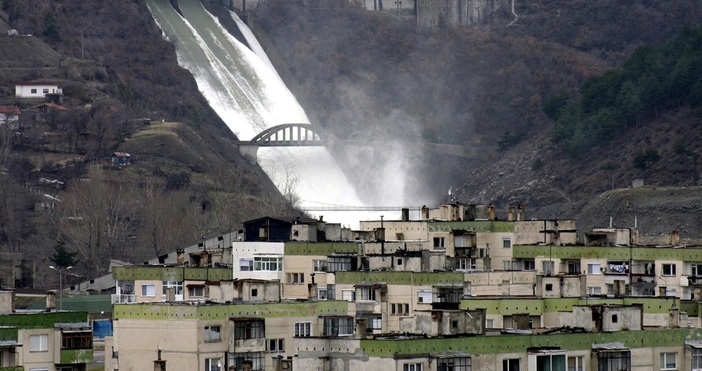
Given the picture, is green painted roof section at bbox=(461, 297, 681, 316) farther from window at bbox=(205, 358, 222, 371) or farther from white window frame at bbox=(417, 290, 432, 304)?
white window frame at bbox=(417, 290, 432, 304)

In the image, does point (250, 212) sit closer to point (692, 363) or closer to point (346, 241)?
point (346, 241)

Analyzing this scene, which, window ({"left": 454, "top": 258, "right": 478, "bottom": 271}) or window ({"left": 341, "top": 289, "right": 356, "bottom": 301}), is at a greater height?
window ({"left": 454, "top": 258, "right": 478, "bottom": 271})

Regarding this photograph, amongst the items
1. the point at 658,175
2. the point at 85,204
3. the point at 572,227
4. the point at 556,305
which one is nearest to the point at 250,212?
the point at 85,204

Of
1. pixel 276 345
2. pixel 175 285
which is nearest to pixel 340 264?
pixel 175 285

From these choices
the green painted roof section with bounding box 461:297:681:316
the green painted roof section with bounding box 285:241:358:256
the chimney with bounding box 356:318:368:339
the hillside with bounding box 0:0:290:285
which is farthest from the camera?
the hillside with bounding box 0:0:290:285

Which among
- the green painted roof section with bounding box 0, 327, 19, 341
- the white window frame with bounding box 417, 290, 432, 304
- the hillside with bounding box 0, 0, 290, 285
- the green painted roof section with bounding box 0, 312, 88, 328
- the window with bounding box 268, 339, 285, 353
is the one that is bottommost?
the window with bounding box 268, 339, 285, 353

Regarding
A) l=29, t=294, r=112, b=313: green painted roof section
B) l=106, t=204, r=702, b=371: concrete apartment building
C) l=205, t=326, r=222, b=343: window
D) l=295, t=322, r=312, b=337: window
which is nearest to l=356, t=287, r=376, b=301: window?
l=106, t=204, r=702, b=371: concrete apartment building

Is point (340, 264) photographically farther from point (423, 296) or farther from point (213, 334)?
point (213, 334)
